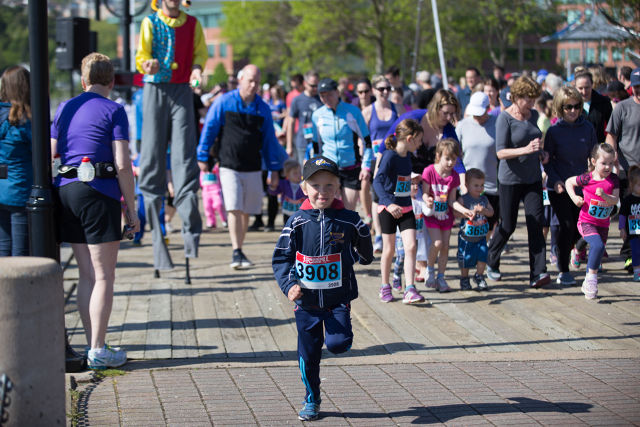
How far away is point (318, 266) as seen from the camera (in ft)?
18.2

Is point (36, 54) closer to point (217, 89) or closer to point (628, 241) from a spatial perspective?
point (628, 241)

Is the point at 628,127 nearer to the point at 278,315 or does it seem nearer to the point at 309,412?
the point at 278,315

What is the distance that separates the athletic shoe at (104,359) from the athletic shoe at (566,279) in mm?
4867

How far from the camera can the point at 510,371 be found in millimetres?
6625

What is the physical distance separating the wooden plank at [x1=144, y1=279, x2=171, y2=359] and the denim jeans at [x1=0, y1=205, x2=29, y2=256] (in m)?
1.23

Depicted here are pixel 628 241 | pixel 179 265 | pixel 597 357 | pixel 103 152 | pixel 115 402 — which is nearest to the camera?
pixel 115 402

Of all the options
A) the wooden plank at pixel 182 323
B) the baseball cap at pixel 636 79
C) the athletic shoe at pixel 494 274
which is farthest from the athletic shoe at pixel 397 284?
the baseball cap at pixel 636 79

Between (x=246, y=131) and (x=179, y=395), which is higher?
(x=246, y=131)

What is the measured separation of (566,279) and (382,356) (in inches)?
129

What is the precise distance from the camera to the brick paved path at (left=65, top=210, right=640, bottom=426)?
570cm

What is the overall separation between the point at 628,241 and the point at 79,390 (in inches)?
257

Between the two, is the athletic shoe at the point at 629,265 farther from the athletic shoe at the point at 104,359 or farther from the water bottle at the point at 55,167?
the water bottle at the point at 55,167

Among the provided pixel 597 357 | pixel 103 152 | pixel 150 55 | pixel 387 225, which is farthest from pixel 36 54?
pixel 597 357

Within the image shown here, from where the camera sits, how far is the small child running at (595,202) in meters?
9.01
